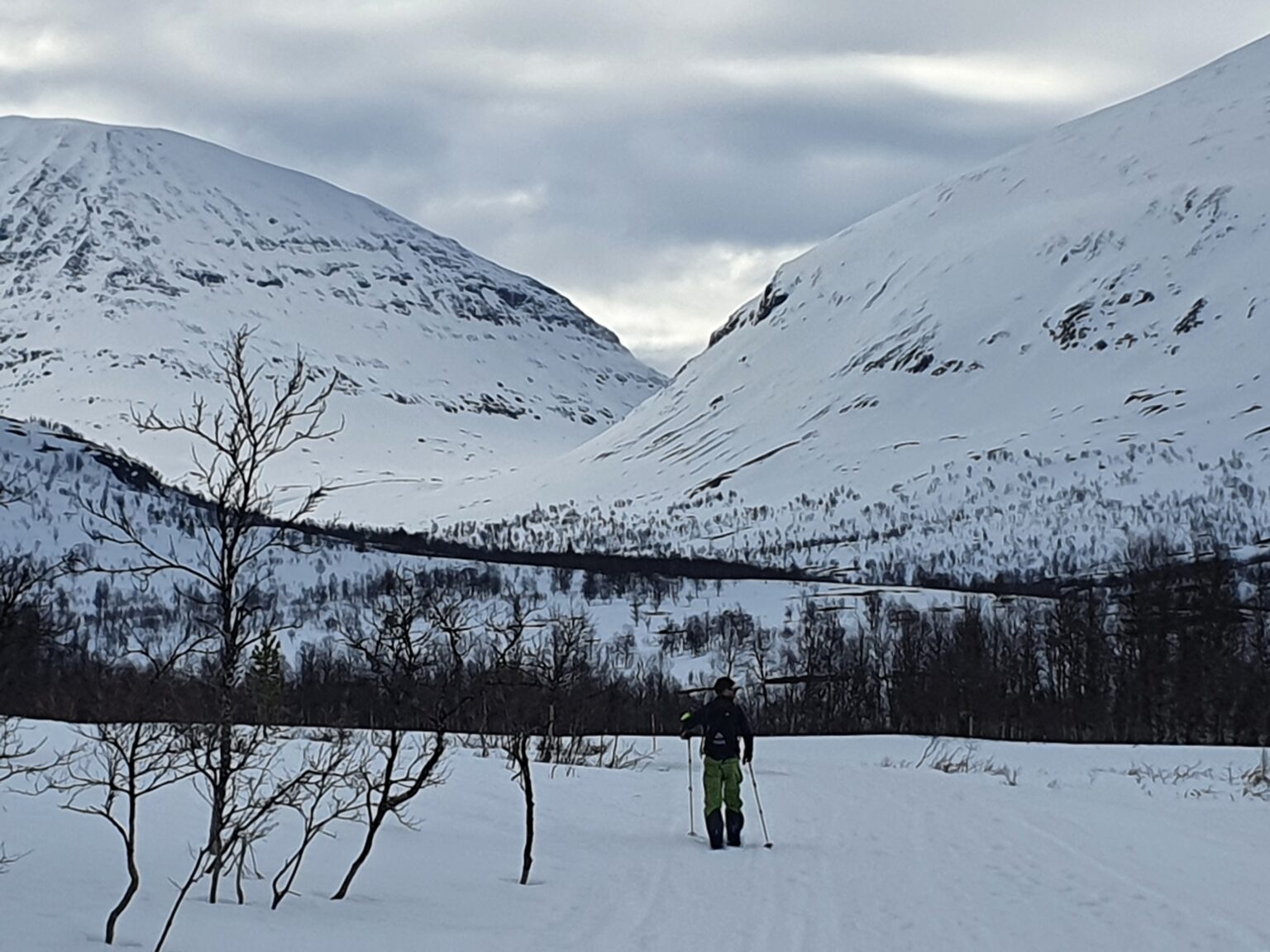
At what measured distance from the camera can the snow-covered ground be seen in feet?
33.7

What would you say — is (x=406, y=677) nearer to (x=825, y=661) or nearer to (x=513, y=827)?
(x=513, y=827)

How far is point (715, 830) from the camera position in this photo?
50.3 feet

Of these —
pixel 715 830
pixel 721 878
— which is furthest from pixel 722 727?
pixel 721 878

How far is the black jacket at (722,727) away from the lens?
15.8 meters

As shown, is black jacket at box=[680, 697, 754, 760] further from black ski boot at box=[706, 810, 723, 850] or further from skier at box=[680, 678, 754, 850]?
black ski boot at box=[706, 810, 723, 850]

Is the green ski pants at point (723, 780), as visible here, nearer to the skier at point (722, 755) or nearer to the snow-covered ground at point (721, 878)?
the skier at point (722, 755)

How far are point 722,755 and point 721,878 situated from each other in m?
2.56

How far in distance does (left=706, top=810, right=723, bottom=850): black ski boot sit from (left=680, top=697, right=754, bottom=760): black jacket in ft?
2.13

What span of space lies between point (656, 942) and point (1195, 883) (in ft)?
15.8

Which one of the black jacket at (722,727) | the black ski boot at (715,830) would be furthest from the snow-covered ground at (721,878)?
the black jacket at (722,727)

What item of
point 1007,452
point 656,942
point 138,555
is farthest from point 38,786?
point 1007,452

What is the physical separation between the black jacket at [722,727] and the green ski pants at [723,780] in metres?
0.07

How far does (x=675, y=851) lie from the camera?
15234mm

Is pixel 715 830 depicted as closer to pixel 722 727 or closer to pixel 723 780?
pixel 723 780
